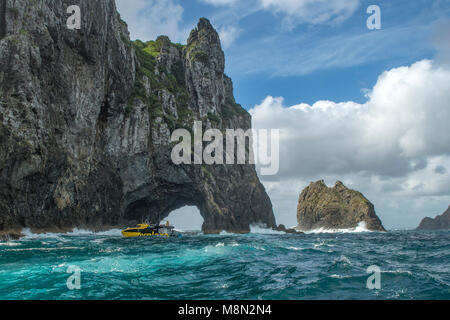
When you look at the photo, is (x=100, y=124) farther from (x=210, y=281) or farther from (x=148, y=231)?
(x=210, y=281)

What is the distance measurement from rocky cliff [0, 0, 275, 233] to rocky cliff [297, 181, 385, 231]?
3323cm

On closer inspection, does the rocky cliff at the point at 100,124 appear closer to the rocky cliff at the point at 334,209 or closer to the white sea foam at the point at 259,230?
the white sea foam at the point at 259,230

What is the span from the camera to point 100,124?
6619cm

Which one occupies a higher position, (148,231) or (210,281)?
(210,281)

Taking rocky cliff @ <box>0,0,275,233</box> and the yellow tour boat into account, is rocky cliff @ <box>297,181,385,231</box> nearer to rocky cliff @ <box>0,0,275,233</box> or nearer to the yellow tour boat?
rocky cliff @ <box>0,0,275,233</box>

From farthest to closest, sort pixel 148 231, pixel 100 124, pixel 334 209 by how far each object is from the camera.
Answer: pixel 334 209
pixel 100 124
pixel 148 231

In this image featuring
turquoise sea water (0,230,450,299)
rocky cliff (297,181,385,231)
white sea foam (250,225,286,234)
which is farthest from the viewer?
rocky cliff (297,181,385,231)

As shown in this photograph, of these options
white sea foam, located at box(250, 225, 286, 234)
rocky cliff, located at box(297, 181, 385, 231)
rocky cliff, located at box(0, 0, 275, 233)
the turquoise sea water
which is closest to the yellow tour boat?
rocky cliff, located at box(0, 0, 275, 233)

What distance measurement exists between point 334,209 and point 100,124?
9891 centimetres

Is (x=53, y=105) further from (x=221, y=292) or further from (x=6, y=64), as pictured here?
(x=221, y=292)

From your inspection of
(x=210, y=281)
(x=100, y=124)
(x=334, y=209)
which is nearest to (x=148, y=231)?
(x=100, y=124)

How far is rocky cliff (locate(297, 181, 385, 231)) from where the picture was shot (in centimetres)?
12274
